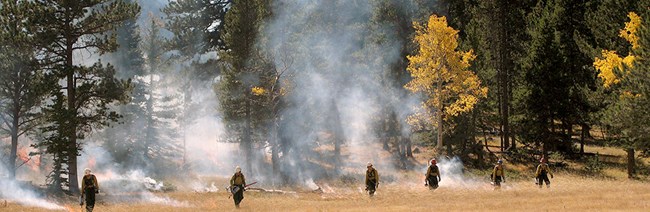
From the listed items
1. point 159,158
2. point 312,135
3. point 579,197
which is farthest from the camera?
point 159,158

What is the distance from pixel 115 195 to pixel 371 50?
19615mm

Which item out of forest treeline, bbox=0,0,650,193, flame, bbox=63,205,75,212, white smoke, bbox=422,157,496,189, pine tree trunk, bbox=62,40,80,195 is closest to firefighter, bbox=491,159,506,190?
white smoke, bbox=422,157,496,189

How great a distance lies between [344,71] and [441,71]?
318 inches

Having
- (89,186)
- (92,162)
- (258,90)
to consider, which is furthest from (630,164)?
(92,162)

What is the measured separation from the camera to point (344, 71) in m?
42.9

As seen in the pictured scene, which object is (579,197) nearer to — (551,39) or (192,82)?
(551,39)

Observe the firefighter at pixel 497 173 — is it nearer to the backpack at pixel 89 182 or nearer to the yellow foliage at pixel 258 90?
the yellow foliage at pixel 258 90

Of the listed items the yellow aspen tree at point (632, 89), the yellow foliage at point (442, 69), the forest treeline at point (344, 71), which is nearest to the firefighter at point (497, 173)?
the yellow aspen tree at point (632, 89)

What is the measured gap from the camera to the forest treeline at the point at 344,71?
30.9 m

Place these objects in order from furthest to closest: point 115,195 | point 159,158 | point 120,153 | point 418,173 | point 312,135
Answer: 1. point 159,158
2. point 120,153
3. point 312,135
4. point 418,173
5. point 115,195

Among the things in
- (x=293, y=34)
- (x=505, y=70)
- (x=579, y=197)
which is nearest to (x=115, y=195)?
(x=293, y=34)

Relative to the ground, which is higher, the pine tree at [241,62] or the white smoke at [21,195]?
the pine tree at [241,62]

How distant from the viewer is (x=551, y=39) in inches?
1517

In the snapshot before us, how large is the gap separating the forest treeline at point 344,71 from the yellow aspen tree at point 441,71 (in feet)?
0.32
